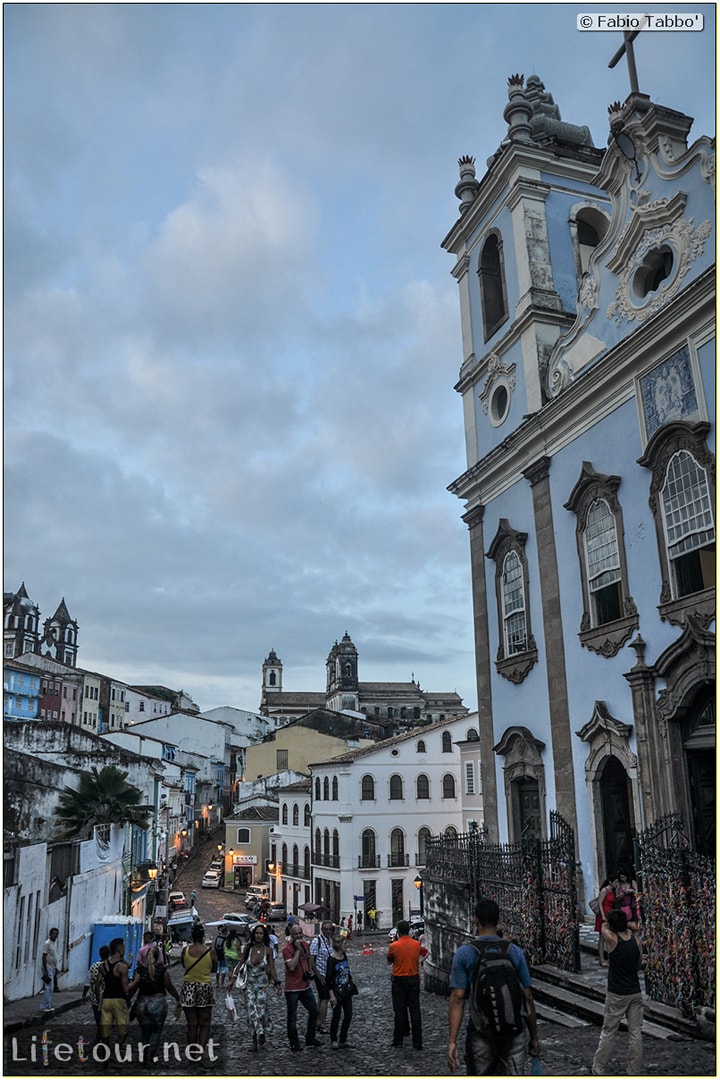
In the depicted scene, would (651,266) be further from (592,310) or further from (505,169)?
(505,169)

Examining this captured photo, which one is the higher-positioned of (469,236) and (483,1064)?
(469,236)

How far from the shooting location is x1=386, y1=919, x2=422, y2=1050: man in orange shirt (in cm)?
903

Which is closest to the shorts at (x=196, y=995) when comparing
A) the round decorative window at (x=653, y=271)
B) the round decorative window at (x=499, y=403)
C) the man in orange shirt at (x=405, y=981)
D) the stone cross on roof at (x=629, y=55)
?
the man in orange shirt at (x=405, y=981)

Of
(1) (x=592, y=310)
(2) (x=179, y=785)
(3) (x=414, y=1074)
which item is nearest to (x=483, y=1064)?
(3) (x=414, y=1074)

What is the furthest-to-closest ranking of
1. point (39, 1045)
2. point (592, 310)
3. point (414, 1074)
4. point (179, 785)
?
1. point (179, 785)
2. point (592, 310)
3. point (39, 1045)
4. point (414, 1074)

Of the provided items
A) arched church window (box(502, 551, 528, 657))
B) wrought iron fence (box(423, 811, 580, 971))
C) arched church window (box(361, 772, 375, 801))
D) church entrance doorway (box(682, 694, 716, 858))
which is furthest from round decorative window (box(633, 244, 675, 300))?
arched church window (box(361, 772, 375, 801))

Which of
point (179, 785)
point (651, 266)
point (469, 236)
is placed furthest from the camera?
point (179, 785)

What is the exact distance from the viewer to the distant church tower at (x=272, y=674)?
460 ft

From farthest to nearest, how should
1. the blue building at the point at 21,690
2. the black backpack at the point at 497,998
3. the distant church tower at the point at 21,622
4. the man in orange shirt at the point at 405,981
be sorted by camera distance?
the distant church tower at the point at 21,622 < the blue building at the point at 21,690 < the man in orange shirt at the point at 405,981 < the black backpack at the point at 497,998

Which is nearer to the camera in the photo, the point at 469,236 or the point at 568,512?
the point at 568,512

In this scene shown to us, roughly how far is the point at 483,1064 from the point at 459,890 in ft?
33.5

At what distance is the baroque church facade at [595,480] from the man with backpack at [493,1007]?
26.2 ft

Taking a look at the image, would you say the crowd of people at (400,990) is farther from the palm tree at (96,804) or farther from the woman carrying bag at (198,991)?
the palm tree at (96,804)

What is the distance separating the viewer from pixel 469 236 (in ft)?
73.7
